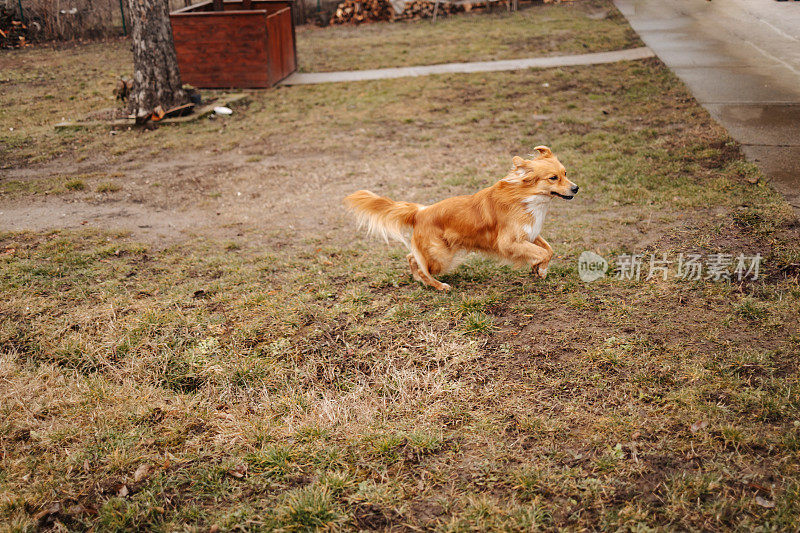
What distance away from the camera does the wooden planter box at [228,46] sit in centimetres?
1228

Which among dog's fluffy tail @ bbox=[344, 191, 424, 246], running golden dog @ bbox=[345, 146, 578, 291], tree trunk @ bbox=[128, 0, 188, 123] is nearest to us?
A: running golden dog @ bbox=[345, 146, 578, 291]

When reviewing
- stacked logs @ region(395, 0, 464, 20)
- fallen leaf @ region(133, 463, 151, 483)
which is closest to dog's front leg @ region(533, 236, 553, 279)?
fallen leaf @ region(133, 463, 151, 483)

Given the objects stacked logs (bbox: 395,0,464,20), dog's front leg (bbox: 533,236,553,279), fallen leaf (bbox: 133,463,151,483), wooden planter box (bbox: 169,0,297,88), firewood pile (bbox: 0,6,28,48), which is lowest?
fallen leaf (bbox: 133,463,151,483)

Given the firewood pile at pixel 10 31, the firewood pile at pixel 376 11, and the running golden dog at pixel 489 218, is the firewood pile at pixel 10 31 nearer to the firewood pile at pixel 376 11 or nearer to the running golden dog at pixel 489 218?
the firewood pile at pixel 376 11

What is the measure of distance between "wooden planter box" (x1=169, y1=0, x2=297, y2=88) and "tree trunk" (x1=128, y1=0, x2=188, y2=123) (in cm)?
163

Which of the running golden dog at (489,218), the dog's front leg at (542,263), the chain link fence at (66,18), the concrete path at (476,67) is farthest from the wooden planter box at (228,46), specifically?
the dog's front leg at (542,263)

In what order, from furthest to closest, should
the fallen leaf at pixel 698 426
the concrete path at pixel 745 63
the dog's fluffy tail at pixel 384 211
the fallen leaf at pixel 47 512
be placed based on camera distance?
the concrete path at pixel 745 63 < the dog's fluffy tail at pixel 384 211 < the fallen leaf at pixel 698 426 < the fallen leaf at pixel 47 512

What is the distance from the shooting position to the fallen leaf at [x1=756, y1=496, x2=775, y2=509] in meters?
2.76

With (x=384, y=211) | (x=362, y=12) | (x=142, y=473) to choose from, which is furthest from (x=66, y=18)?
(x=142, y=473)

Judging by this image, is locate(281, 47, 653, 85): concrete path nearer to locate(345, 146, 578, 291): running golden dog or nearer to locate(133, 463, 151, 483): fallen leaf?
locate(345, 146, 578, 291): running golden dog

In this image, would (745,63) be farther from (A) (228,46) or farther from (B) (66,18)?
(B) (66,18)

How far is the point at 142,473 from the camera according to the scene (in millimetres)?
3291

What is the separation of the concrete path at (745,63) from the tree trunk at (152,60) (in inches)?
369

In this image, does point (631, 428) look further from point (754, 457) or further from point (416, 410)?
point (416, 410)
